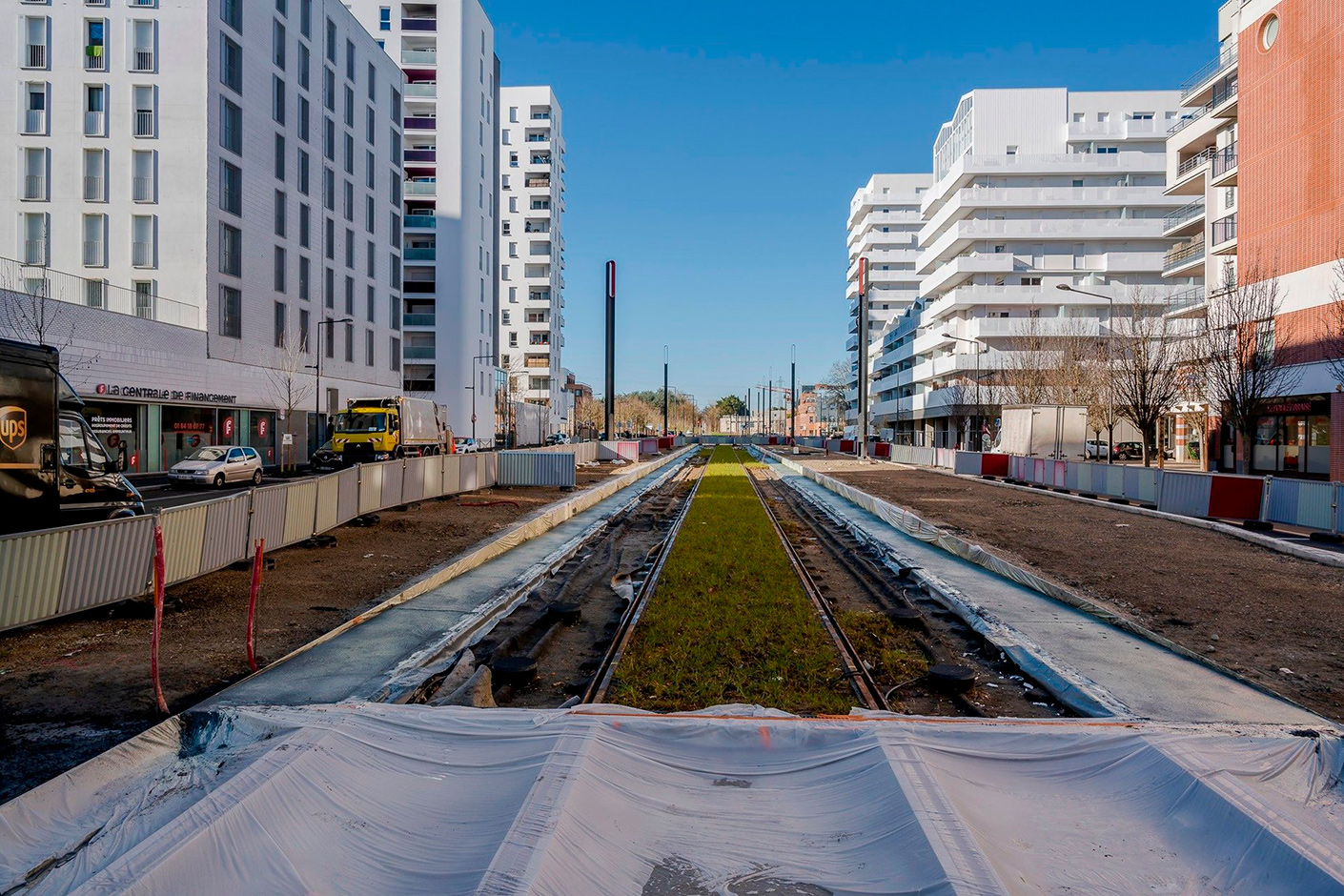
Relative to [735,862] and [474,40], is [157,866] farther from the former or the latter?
[474,40]

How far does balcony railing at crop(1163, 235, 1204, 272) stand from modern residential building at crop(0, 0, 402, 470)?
52742mm

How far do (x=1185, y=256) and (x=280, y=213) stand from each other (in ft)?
177

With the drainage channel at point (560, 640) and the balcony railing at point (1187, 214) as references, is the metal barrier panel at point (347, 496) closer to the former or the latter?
the drainage channel at point (560, 640)

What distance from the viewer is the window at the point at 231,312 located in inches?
1558

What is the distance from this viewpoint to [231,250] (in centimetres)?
4050

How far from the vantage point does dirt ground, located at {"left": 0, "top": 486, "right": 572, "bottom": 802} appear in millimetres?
6223

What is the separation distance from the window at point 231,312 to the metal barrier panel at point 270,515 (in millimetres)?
30225

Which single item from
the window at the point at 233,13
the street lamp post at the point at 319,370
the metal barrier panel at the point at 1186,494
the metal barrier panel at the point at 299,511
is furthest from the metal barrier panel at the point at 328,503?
the window at the point at 233,13

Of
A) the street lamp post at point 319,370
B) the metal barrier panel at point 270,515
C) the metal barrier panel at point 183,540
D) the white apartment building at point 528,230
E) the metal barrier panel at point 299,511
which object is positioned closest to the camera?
the metal barrier panel at point 183,540

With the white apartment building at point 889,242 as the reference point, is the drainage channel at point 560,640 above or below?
below

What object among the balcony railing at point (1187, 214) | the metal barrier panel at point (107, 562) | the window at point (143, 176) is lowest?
the metal barrier panel at point (107, 562)

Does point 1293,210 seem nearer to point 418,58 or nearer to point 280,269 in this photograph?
point 280,269

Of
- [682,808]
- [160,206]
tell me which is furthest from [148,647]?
[160,206]

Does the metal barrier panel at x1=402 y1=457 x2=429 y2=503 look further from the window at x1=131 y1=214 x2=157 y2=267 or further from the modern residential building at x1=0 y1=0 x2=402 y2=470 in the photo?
Result: the window at x1=131 y1=214 x2=157 y2=267
